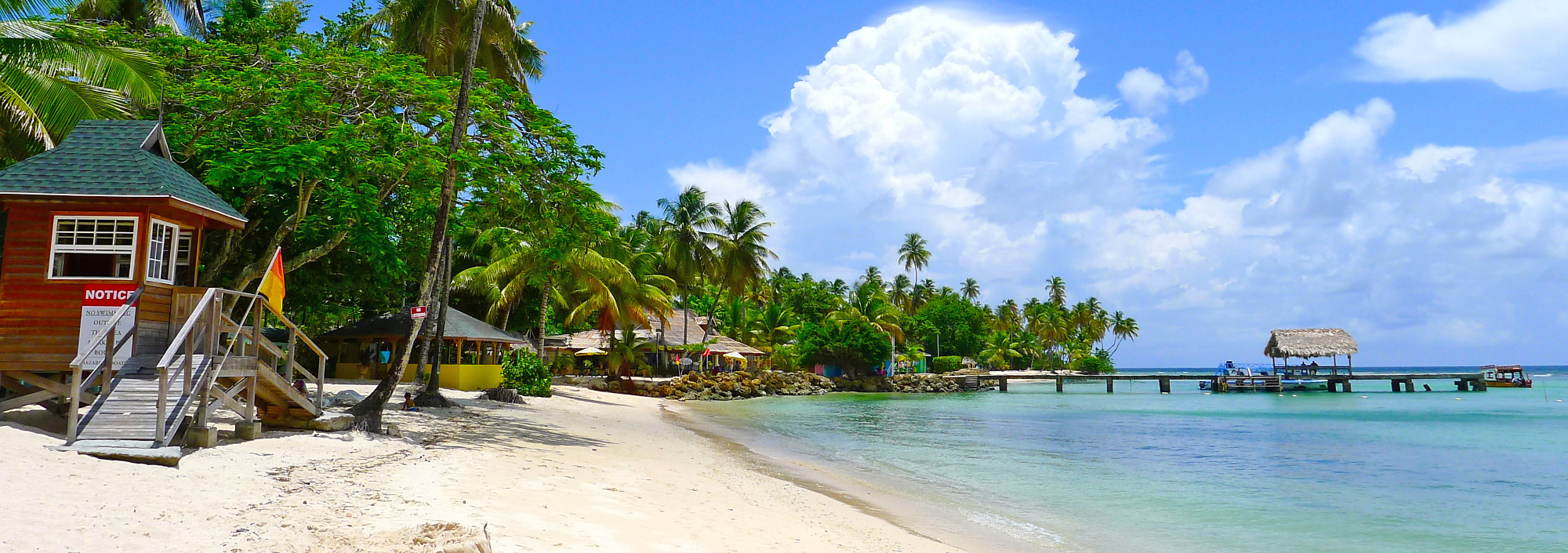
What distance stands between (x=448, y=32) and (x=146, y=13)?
8.62 metres

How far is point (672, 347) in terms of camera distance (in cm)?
4388

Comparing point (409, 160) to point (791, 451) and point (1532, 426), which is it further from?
point (1532, 426)

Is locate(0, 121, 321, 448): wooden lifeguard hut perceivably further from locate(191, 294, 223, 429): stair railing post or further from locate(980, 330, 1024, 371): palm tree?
locate(980, 330, 1024, 371): palm tree

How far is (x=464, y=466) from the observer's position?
9648mm

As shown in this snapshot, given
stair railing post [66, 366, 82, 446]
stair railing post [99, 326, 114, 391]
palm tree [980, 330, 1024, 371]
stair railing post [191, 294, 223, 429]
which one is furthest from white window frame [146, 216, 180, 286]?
palm tree [980, 330, 1024, 371]

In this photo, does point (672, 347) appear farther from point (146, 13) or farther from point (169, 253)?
point (169, 253)

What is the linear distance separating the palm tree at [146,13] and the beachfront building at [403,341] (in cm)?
905

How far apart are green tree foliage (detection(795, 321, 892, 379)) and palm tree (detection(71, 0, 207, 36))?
37717 mm

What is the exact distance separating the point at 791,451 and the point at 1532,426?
3230 cm

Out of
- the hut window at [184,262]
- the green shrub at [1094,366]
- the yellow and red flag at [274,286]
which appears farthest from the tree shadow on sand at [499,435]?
the green shrub at [1094,366]

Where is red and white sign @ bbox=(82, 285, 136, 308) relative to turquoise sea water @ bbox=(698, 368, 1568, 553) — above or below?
above

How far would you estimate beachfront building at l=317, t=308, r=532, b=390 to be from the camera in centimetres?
2489

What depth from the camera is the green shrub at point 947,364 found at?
238 ft

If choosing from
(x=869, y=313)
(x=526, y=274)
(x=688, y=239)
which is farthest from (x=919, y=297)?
(x=526, y=274)
